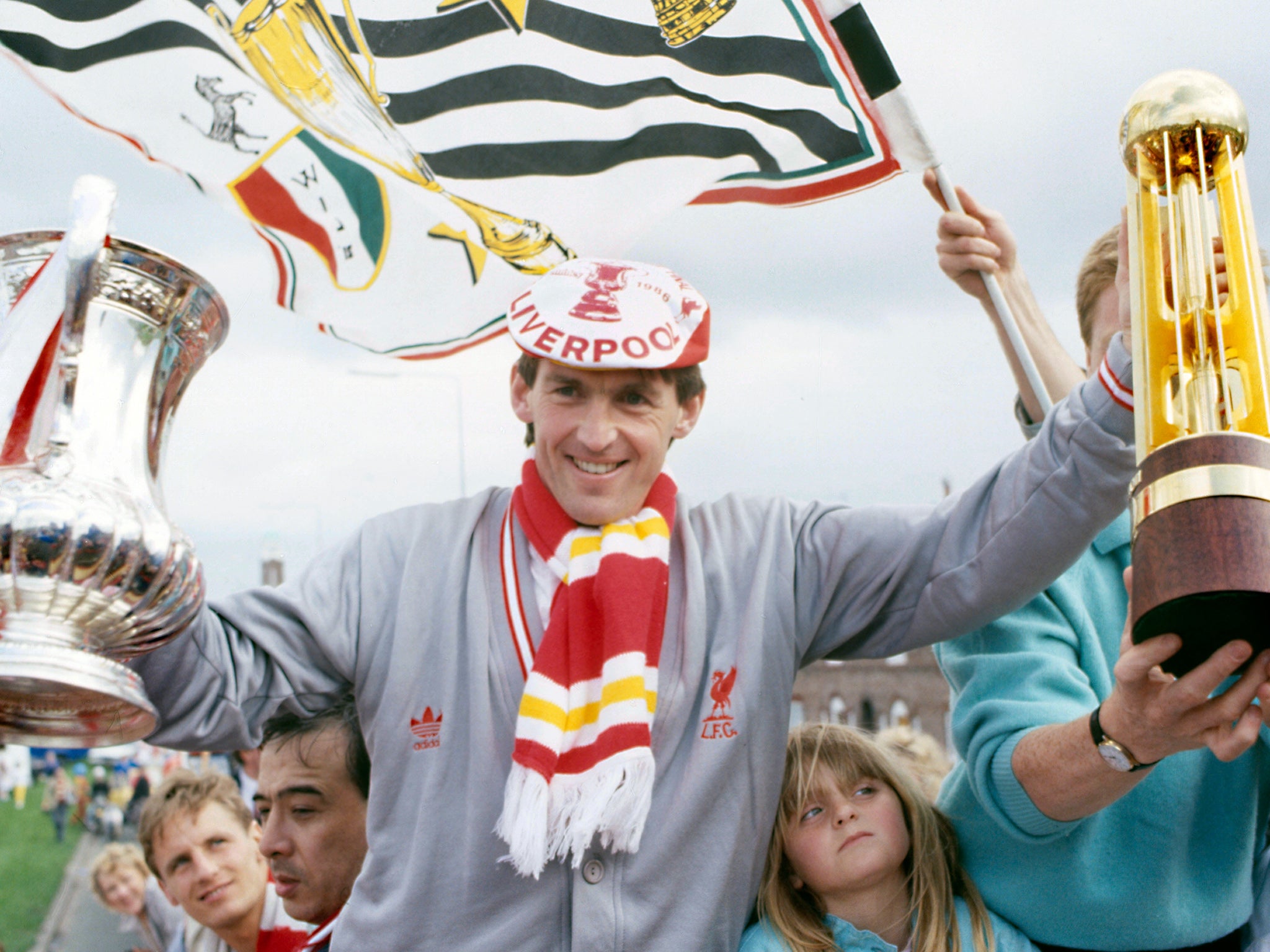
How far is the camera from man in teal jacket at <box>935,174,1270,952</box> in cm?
224

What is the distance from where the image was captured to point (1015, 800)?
2.36 m

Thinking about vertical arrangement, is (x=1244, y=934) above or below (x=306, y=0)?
below

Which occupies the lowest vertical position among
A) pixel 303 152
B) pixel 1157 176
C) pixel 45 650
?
pixel 45 650

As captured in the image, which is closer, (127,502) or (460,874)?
(127,502)

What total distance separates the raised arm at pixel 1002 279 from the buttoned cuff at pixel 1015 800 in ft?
2.82

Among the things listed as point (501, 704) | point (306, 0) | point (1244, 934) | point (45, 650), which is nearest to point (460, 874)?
point (501, 704)

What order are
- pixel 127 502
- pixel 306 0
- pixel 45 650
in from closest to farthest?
pixel 45 650 < pixel 127 502 < pixel 306 0

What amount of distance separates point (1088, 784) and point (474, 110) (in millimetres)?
2235

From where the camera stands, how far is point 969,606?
7.95 ft

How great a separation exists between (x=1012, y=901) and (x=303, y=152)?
2573 millimetres

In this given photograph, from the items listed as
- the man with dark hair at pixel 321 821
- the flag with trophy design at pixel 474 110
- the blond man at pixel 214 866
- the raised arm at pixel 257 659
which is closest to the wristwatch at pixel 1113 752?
the flag with trophy design at pixel 474 110

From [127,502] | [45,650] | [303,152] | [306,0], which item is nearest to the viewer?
[45,650]

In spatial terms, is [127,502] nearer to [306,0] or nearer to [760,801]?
[760,801]

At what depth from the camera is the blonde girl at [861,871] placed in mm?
2566
